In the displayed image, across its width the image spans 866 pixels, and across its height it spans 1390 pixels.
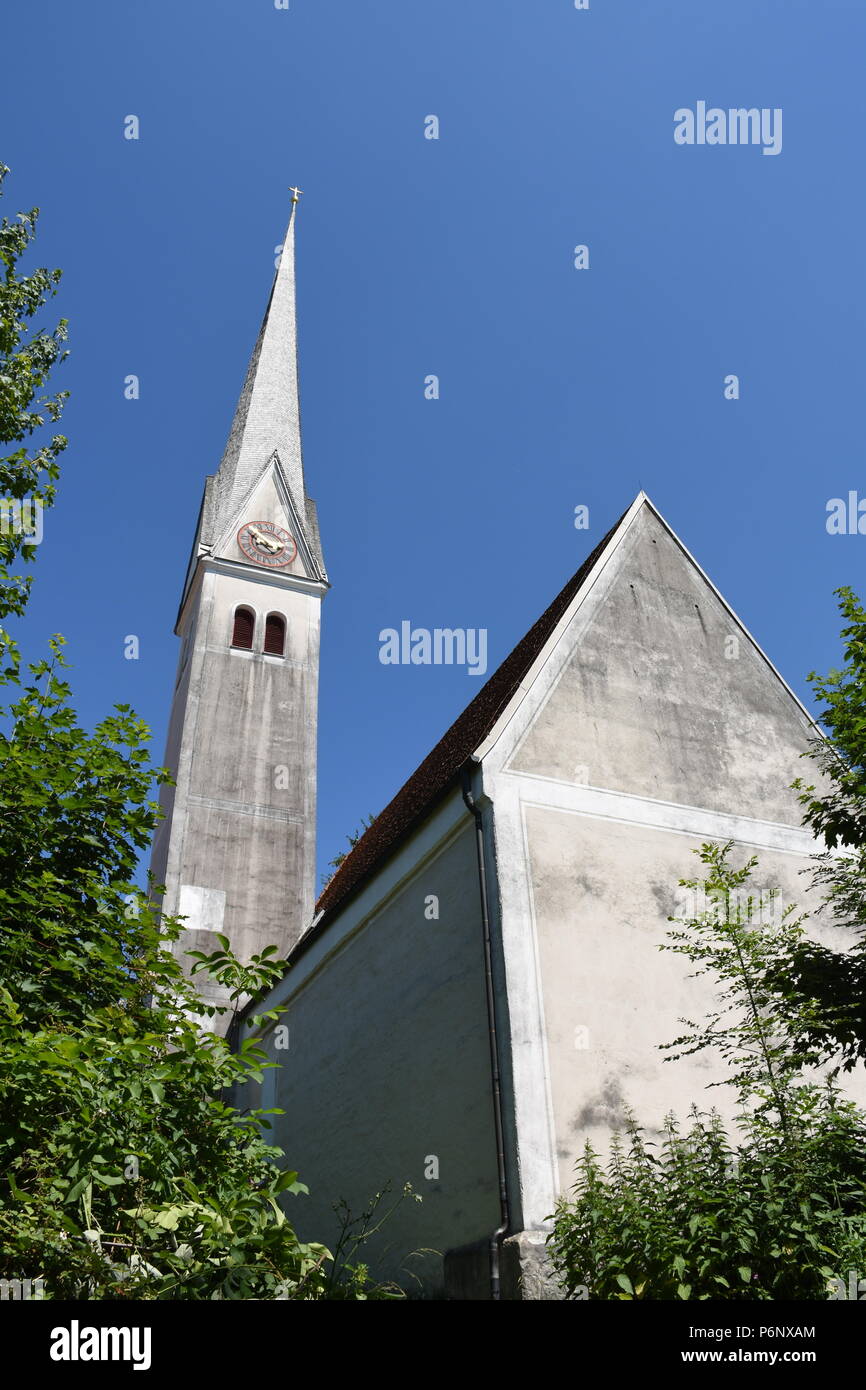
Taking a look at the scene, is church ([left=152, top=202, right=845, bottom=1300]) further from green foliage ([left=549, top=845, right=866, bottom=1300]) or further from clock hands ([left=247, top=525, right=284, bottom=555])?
clock hands ([left=247, top=525, right=284, bottom=555])

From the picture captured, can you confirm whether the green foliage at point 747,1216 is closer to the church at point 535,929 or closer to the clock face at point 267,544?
the church at point 535,929

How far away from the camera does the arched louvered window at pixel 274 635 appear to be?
2892 centimetres

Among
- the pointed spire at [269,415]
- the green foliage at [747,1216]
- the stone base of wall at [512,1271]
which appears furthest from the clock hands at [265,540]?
the green foliage at [747,1216]

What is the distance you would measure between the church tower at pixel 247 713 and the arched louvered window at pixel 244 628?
0.04m

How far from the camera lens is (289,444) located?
1395 inches

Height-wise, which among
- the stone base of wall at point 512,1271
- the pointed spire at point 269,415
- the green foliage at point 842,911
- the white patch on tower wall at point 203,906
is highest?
the pointed spire at point 269,415

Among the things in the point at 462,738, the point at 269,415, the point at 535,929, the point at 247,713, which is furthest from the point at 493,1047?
the point at 269,415

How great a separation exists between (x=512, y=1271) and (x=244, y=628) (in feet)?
72.8

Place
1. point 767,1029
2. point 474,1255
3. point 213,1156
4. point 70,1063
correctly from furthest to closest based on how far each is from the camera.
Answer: point 474,1255
point 767,1029
point 213,1156
point 70,1063

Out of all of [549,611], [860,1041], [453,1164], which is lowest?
[453,1164]

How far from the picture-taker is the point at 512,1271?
29.2ft

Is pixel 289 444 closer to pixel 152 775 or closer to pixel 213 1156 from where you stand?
pixel 152 775

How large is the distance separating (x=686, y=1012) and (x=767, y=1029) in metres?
4.02

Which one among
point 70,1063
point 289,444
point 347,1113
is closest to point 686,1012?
point 347,1113
